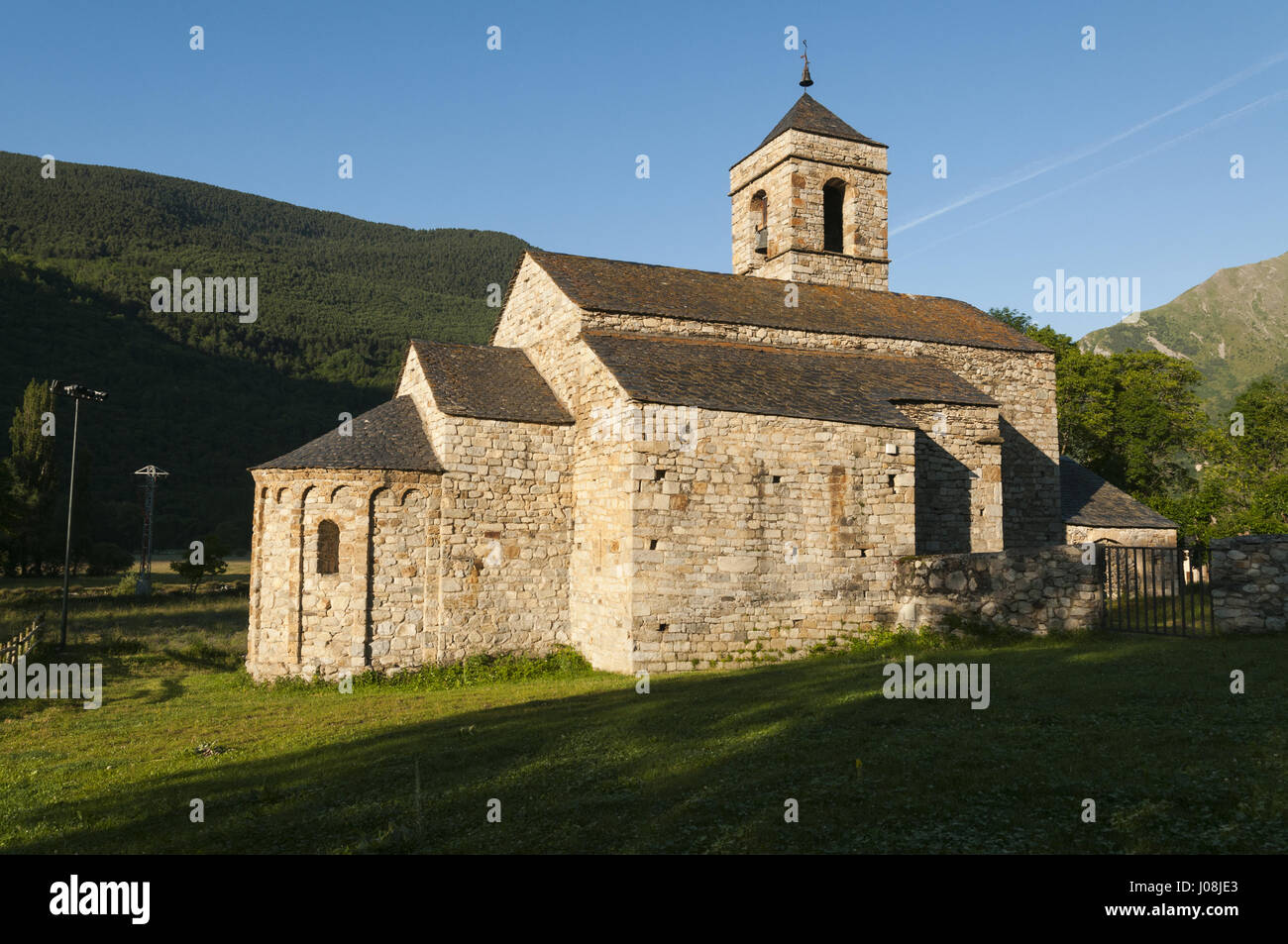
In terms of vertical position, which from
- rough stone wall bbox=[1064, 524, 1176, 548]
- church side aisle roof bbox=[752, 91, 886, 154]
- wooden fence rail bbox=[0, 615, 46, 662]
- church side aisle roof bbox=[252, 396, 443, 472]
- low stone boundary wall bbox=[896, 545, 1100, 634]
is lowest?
wooden fence rail bbox=[0, 615, 46, 662]

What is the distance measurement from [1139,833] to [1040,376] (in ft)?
62.5

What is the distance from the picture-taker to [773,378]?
16.3 metres

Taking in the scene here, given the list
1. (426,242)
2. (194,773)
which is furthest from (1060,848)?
(426,242)

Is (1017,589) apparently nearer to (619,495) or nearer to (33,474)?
(619,495)

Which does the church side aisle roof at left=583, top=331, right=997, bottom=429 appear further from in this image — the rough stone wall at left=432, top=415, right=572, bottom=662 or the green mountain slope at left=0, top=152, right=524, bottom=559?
the green mountain slope at left=0, top=152, right=524, bottom=559

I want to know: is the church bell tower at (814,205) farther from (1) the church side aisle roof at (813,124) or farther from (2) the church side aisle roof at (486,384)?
(2) the church side aisle roof at (486,384)

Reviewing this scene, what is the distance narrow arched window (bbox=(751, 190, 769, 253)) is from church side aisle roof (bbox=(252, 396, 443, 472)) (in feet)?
42.8

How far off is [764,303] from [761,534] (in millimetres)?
7836

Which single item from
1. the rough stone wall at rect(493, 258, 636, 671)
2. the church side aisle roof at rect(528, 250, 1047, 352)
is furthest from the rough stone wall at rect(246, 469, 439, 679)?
the church side aisle roof at rect(528, 250, 1047, 352)

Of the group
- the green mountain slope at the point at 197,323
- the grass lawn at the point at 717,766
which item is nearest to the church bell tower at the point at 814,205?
the grass lawn at the point at 717,766

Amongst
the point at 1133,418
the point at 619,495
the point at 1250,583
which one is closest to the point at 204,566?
the point at 619,495

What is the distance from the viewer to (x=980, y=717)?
8.11 meters

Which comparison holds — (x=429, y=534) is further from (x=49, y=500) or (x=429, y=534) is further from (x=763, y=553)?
(x=49, y=500)

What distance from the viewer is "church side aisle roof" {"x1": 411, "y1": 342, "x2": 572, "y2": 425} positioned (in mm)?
16031
